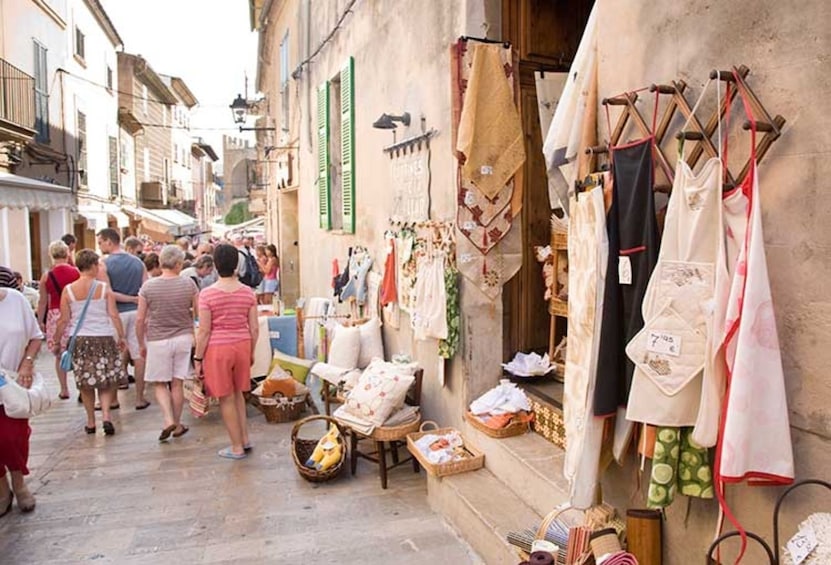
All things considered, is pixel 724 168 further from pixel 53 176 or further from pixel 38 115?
pixel 53 176

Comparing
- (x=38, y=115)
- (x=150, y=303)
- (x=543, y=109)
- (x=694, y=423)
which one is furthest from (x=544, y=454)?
(x=38, y=115)

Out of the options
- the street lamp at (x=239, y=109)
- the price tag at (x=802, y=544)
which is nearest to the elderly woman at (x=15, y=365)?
the price tag at (x=802, y=544)

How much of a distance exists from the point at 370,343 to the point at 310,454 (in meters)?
1.44

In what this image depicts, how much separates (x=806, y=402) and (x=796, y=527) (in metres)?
0.39

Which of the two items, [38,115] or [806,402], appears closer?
[806,402]

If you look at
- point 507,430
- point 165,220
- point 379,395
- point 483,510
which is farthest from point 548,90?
point 165,220

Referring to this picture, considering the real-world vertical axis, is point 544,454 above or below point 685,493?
below

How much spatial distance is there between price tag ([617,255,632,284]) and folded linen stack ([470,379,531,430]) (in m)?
1.81

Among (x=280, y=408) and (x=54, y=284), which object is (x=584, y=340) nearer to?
(x=280, y=408)

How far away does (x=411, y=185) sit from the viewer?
17.9ft

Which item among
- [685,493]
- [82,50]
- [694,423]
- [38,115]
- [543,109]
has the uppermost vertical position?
[82,50]

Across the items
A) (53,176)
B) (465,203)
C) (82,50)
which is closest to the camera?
(465,203)

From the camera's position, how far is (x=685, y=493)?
7.74 feet

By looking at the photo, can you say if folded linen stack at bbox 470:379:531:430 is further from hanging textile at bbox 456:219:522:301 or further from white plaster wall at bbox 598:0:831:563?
white plaster wall at bbox 598:0:831:563
